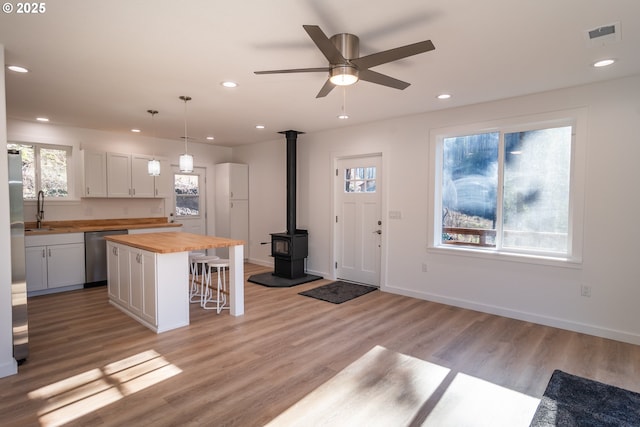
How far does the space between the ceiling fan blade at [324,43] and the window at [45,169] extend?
17.7 feet

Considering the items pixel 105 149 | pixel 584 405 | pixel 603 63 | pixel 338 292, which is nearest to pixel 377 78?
pixel 603 63

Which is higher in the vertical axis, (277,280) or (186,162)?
(186,162)

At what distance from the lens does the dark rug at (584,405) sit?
2113mm

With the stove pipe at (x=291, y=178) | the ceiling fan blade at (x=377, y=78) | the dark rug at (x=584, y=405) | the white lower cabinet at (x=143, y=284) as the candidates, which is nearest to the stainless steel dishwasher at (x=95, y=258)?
the white lower cabinet at (x=143, y=284)

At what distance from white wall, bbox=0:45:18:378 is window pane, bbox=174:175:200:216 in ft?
13.8

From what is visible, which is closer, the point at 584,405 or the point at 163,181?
the point at 584,405

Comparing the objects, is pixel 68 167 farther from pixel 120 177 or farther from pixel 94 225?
pixel 94 225

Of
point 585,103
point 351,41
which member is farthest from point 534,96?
point 351,41

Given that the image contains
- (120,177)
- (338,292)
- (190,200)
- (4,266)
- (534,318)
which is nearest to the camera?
(4,266)

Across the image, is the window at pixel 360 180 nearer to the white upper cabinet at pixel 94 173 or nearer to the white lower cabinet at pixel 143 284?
the white lower cabinet at pixel 143 284

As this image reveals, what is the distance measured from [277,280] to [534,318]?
143 inches

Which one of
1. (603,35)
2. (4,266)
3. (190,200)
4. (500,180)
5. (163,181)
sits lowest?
(4,266)

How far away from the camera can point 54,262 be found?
15.9 ft

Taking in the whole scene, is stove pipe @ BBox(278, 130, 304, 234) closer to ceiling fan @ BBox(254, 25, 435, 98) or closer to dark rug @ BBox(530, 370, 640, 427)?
ceiling fan @ BBox(254, 25, 435, 98)
